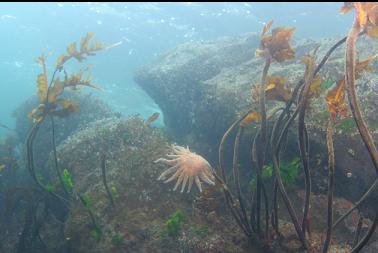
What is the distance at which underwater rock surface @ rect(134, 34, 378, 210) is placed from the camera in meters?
7.06

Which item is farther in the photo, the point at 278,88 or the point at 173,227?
the point at 173,227

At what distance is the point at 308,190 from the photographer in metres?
4.53

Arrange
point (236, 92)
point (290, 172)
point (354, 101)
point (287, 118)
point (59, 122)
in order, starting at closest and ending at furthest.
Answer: point (354, 101)
point (287, 118)
point (290, 172)
point (236, 92)
point (59, 122)

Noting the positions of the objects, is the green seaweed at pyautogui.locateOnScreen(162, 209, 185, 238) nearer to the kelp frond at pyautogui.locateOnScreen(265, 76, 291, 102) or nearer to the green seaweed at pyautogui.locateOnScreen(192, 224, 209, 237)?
the green seaweed at pyautogui.locateOnScreen(192, 224, 209, 237)

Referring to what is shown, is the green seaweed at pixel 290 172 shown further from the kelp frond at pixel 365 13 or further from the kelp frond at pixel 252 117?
the kelp frond at pixel 365 13

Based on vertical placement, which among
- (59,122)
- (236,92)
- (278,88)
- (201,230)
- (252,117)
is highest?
(278,88)

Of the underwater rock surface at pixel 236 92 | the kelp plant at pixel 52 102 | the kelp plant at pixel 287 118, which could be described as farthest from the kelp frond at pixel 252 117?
the kelp plant at pixel 52 102

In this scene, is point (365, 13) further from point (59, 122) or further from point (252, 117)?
point (59, 122)

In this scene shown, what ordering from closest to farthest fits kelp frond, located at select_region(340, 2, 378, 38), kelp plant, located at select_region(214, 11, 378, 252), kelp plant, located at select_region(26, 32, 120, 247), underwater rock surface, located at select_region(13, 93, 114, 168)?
kelp frond, located at select_region(340, 2, 378, 38), kelp plant, located at select_region(214, 11, 378, 252), kelp plant, located at select_region(26, 32, 120, 247), underwater rock surface, located at select_region(13, 93, 114, 168)

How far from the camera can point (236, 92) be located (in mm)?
11016

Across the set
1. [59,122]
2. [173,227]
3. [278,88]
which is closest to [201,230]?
[173,227]

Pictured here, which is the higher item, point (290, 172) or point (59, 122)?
point (290, 172)

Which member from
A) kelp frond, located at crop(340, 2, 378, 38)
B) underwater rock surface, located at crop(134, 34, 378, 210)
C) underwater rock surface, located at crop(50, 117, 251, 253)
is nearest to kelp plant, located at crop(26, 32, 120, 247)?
underwater rock surface, located at crop(50, 117, 251, 253)

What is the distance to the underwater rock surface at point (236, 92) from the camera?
7062 millimetres
